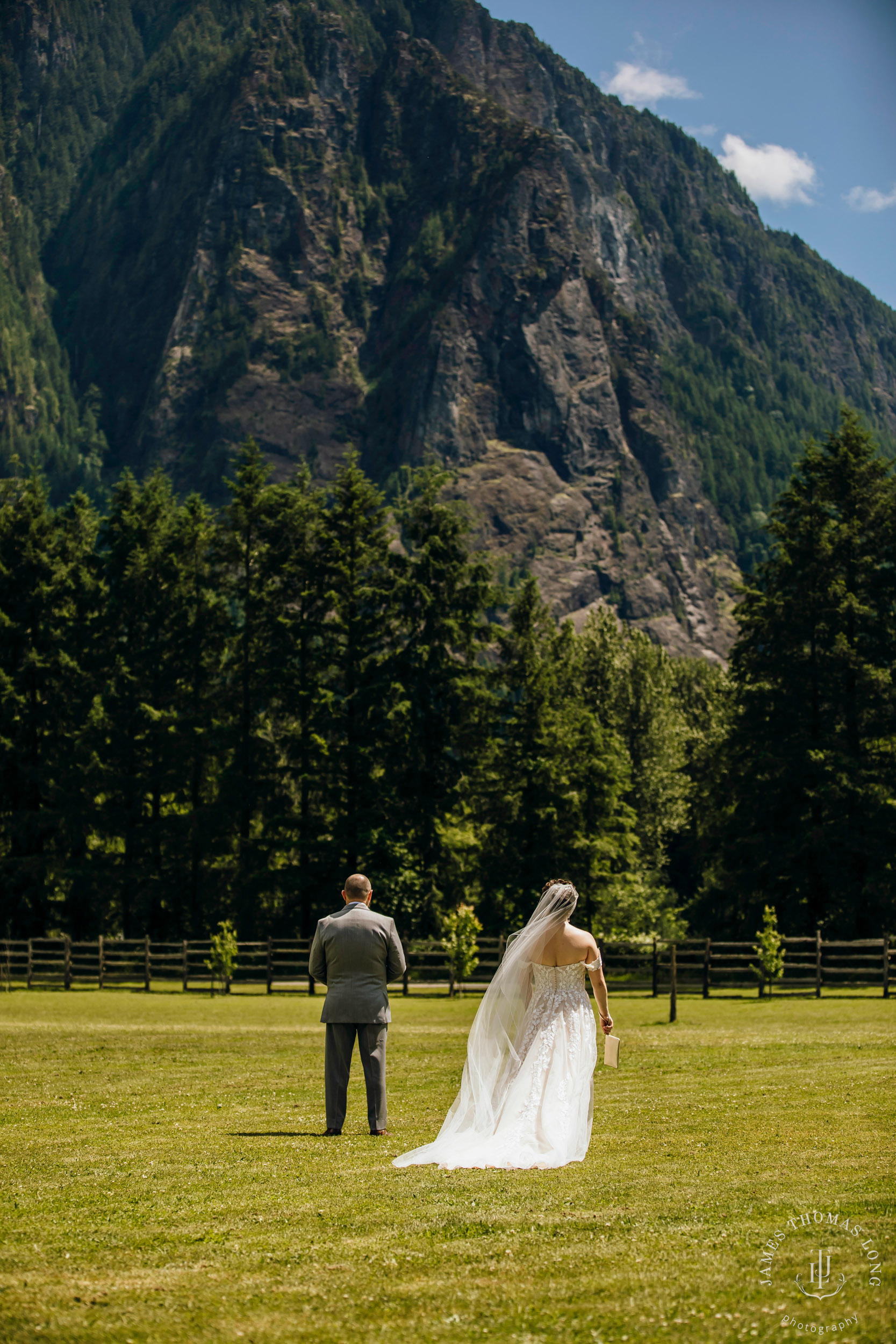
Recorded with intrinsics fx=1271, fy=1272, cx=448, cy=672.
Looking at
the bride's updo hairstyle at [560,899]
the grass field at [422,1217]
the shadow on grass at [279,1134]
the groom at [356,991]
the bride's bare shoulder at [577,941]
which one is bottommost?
the shadow on grass at [279,1134]

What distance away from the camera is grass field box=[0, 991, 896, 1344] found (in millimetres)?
4770

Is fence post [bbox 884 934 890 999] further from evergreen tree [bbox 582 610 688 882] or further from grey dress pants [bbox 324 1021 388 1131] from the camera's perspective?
evergreen tree [bbox 582 610 688 882]

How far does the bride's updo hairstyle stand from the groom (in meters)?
1.18

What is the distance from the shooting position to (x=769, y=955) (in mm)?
30125

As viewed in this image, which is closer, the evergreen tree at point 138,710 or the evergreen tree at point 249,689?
the evergreen tree at point 249,689

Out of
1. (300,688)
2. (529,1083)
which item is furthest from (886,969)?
(529,1083)

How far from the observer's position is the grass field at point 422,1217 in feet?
15.6

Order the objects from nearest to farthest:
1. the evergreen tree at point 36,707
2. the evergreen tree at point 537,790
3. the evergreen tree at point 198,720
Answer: the evergreen tree at point 537,790 → the evergreen tree at point 36,707 → the evergreen tree at point 198,720

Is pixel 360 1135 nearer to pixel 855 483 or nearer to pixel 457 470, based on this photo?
pixel 855 483

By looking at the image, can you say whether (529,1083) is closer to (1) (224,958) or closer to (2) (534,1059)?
(2) (534,1059)

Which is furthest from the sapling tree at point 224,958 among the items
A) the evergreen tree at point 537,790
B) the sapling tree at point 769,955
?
the sapling tree at point 769,955

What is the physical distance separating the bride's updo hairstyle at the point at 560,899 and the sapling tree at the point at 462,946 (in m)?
22.1

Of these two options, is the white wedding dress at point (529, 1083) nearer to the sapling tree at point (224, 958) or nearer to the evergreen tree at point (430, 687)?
the sapling tree at point (224, 958)

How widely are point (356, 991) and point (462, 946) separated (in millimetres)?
21759
